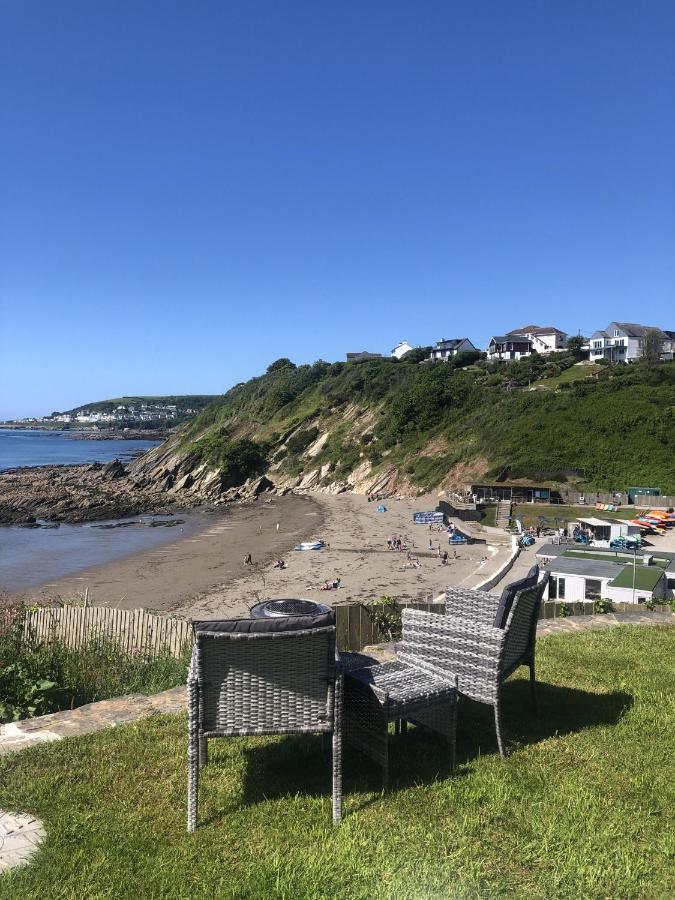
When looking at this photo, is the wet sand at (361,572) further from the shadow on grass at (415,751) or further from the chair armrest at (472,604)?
the shadow on grass at (415,751)

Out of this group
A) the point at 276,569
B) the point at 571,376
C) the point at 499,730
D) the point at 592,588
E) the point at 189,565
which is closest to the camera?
the point at 499,730

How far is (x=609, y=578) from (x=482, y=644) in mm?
15712

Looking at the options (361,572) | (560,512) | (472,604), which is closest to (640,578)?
(361,572)

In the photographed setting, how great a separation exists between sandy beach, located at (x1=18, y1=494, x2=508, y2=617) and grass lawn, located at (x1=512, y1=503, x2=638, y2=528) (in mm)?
5297

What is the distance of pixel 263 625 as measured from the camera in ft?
11.2

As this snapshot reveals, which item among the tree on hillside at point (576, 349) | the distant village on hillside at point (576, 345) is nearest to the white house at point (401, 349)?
the distant village on hillside at point (576, 345)

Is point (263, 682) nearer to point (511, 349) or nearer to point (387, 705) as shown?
point (387, 705)

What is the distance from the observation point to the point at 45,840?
3264 millimetres

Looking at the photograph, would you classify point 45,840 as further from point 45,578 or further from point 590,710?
point 45,578

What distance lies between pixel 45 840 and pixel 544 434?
4864 cm

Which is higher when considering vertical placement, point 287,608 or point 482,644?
point 287,608

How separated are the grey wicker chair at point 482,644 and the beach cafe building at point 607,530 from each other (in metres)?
26.1

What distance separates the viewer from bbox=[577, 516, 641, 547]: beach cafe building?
29156mm

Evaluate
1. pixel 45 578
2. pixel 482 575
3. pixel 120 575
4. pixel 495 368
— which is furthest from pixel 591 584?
pixel 495 368
